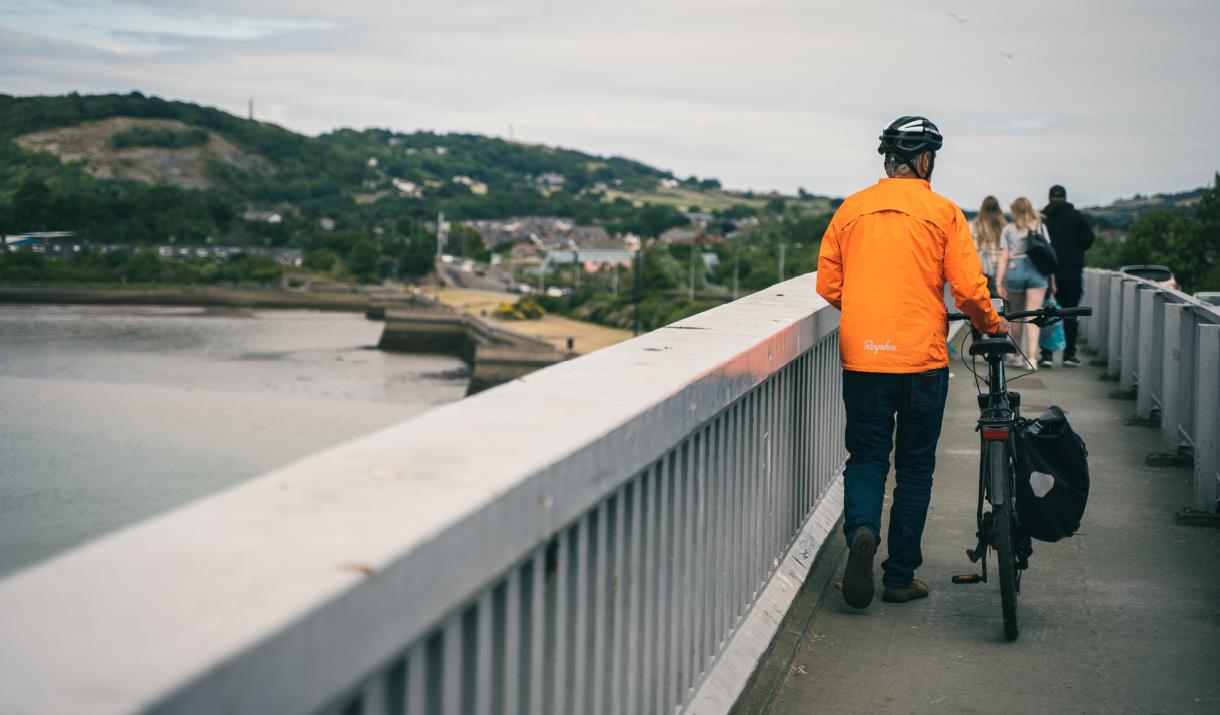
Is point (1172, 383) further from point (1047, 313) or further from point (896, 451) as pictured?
point (896, 451)

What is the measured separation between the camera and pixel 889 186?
17.2 feet

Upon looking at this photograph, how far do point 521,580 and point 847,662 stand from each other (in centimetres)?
259

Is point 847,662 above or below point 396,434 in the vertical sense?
below

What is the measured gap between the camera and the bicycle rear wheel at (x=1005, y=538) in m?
4.90

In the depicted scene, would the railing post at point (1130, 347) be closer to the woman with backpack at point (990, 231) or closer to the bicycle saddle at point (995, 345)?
the woman with backpack at point (990, 231)

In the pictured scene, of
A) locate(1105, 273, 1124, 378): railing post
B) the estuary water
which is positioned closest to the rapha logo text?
locate(1105, 273, 1124, 378): railing post

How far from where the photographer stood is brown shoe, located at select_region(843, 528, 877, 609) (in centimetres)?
522

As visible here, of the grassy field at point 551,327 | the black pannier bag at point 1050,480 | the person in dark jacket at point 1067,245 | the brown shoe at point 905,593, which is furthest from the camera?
the grassy field at point 551,327

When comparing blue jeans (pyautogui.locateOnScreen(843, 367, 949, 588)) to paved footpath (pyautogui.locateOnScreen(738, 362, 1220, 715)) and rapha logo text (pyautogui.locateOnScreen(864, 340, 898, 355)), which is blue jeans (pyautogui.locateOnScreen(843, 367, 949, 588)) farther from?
paved footpath (pyautogui.locateOnScreen(738, 362, 1220, 715))

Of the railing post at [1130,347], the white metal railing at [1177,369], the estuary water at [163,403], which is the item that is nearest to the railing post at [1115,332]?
the white metal railing at [1177,369]

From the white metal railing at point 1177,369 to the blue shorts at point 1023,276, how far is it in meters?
0.84

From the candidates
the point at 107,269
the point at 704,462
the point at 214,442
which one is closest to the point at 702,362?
the point at 704,462

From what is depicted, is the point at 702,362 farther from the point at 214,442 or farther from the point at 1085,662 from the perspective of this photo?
the point at 214,442

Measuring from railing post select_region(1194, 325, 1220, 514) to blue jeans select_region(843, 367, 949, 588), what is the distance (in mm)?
2160
